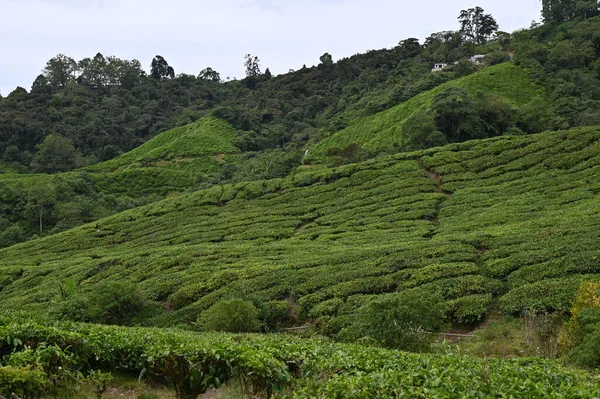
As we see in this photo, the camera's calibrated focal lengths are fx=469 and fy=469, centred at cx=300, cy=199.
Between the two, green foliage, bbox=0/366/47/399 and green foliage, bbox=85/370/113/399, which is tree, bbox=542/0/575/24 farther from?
green foliage, bbox=0/366/47/399

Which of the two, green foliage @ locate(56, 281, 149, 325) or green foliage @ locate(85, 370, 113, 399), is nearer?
green foliage @ locate(85, 370, 113, 399)

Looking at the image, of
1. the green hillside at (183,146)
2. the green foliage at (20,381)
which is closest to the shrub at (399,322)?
the green foliage at (20,381)

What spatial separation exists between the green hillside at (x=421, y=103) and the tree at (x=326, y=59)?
51.5 metres

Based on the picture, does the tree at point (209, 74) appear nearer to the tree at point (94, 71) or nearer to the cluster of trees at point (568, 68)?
the tree at point (94, 71)

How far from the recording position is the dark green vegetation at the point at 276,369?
255 inches

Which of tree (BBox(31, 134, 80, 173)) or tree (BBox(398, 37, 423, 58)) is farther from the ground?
tree (BBox(398, 37, 423, 58))

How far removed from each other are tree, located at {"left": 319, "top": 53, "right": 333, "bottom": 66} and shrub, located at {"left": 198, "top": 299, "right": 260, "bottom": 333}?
4845 inches

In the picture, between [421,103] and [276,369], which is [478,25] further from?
[276,369]

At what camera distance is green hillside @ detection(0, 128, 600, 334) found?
22.9 metres

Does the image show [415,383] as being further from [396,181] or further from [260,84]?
[260,84]

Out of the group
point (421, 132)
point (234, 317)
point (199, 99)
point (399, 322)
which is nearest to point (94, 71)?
point (199, 99)

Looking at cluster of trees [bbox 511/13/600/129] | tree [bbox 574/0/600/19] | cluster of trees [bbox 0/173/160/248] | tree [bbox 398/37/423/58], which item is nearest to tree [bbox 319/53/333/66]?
tree [bbox 398/37/423/58]

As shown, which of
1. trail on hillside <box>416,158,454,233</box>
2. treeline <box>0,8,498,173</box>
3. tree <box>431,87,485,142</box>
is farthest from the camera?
treeline <box>0,8,498,173</box>

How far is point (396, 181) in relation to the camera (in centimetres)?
4853
